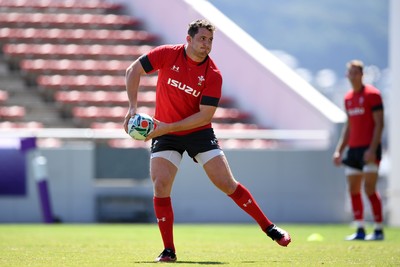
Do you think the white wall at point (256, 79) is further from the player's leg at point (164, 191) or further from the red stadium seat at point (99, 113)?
the player's leg at point (164, 191)

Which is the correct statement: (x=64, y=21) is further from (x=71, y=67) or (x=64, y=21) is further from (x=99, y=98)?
(x=99, y=98)

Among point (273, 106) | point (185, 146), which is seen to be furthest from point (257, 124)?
point (185, 146)

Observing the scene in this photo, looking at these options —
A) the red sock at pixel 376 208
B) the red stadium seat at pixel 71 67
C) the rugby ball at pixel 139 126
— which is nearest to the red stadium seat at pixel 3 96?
the red stadium seat at pixel 71 67

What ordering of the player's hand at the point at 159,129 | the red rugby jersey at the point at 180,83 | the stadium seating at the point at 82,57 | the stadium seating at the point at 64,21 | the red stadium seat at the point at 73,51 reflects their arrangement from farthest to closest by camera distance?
the stadium seating at the point at 64,21
the red stadium seat at the point at 73,51
the stadium seating at the point at 82,57
the red rugby jersey at the point at 180,83
the player's hand at the point at 159,129

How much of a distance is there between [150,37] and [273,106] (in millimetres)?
4488

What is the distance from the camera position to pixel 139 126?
26.5ft

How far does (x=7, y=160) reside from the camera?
1692 centimetres

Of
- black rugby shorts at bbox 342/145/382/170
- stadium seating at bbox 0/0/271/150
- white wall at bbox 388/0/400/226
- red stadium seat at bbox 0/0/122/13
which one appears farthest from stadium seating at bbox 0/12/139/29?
black rugby shorts at bbox 342/145/382/170

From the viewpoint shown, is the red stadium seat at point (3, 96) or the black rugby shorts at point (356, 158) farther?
the red stadium seat at point (3, 96)

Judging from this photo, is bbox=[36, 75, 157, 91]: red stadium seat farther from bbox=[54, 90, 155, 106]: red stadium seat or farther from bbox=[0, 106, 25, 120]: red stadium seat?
bbox=[0, 106, 25, 120]: red stadium seat

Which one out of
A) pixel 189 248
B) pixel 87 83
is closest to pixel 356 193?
pixel 189 248

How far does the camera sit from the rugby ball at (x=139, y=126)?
808 centimetres

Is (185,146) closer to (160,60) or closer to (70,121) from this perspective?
(160,60)

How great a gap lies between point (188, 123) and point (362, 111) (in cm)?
462
